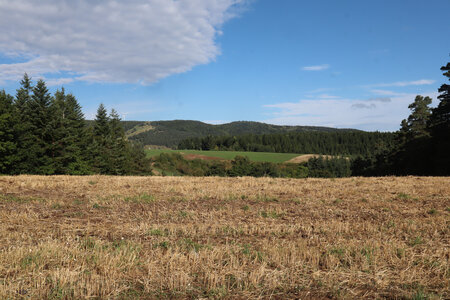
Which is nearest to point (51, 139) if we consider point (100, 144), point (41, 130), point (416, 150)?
point (41, 130)

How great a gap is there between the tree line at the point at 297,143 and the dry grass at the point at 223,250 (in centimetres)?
15807

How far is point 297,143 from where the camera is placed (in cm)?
17762

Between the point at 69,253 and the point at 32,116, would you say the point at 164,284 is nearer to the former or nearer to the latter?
the point at 69,253

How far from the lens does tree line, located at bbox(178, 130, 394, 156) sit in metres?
167

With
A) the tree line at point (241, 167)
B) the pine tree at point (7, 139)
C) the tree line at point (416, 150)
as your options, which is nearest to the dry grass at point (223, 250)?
the pine tree at point (7, 139)

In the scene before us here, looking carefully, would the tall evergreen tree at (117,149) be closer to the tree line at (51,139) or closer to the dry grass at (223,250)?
the tree line at (51,139)

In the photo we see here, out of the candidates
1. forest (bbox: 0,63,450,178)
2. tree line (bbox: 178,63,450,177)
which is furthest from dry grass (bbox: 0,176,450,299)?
tree line (bbox: 178,63,450,177)

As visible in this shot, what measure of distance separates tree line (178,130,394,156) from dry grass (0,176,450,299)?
158071mm

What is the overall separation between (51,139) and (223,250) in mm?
51163

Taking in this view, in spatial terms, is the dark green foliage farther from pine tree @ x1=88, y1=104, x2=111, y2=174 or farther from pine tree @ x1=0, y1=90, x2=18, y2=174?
pine tree @ x1=0, y1=90, x2=18, y2=174

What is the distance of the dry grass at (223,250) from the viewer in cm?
500

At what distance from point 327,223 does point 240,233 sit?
10.4 ft

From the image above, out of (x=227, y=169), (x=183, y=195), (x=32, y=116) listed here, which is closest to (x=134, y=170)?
(x=32, y=116)

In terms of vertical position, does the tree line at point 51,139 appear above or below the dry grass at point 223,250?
above
